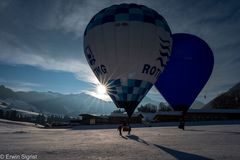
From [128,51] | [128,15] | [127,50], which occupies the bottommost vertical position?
[128,51]

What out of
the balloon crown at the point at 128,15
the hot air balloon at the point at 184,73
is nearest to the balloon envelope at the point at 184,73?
the hot air balloon at the point at 184,73

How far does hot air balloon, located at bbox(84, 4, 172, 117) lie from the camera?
2638 cm

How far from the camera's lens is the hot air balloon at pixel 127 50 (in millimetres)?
26375

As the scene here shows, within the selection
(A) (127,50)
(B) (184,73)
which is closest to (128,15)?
(A) (127,50)

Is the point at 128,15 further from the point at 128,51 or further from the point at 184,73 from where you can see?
the point at 184,73

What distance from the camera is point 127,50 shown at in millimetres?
26531

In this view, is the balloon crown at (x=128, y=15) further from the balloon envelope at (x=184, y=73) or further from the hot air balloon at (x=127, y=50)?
the balloon envelope at (x=184, y=73)

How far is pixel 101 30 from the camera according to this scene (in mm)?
27812

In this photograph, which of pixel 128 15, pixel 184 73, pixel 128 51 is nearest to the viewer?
pixel 128 51

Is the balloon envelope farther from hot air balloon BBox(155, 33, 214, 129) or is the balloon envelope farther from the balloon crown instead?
the balloon crown

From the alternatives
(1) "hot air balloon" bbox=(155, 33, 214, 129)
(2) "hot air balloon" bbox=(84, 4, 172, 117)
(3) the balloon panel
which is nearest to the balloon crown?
(2) "hot air balloon" bbox=(84, 4, 172, 117)

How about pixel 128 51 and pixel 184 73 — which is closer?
pixel 128 51

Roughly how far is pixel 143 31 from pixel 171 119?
62.6 metres

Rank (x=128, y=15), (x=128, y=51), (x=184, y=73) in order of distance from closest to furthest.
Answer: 1. (x=128, y=51)
2. (x=128, y=15)
3. (x=184, y=73)
